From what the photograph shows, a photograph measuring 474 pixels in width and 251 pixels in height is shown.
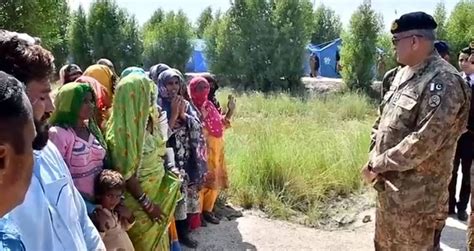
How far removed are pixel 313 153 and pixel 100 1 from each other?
772 inches

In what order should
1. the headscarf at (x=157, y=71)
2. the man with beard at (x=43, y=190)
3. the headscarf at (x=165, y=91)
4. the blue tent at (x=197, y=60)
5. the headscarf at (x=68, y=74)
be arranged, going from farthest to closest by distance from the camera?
1. the blue tent at (x=197, y=60)
2. the headscarf at (x=157, y=71)
3. the headscarf at (x=165, y=91)
4. the headscarf at (x=68, y=74)
5. the man with beard at (x=43, y=190)

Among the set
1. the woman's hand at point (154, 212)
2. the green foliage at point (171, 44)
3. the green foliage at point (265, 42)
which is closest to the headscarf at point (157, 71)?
the woman's hand at point (154, 212)

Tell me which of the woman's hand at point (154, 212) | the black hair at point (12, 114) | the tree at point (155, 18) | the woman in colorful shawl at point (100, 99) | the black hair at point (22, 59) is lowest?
the woman's hand at point (154, 212)

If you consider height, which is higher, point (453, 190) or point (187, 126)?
point (187, 126)

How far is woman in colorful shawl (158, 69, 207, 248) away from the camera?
4172 millimetres

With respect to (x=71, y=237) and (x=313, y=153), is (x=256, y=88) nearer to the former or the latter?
(x=313, y=153)

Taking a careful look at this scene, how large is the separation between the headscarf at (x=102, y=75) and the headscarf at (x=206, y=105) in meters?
1.27

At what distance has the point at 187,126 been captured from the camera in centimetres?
441

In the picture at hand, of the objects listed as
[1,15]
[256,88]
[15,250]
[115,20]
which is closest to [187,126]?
[15,250]

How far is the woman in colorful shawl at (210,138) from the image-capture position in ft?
16.3

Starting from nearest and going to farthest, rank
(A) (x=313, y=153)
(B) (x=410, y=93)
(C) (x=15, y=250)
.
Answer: (C) (x=15, y=250) → (B) (x=410, y=93) → (A) (x=313, y=153)

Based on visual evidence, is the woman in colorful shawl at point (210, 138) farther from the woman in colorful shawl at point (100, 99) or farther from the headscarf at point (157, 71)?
the woman in colorful shawl at point (100, 99)

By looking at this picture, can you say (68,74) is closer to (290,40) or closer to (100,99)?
(100,99)

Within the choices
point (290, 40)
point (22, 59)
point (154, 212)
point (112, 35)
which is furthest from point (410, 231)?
point (112, 35)
